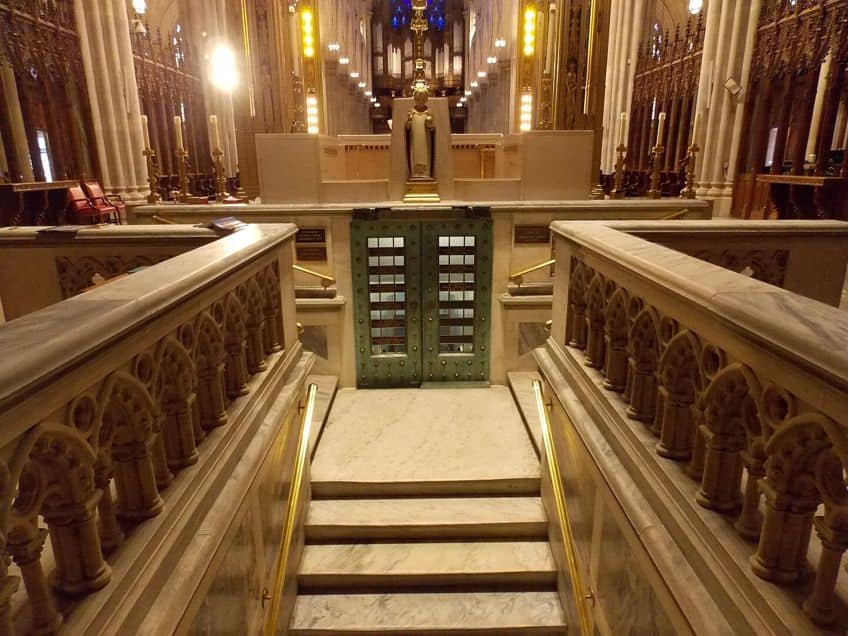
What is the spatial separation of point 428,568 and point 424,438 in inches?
44.9

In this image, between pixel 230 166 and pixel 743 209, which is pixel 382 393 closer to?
pixel 743 209

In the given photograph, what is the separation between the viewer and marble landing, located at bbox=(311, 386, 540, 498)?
3.77m

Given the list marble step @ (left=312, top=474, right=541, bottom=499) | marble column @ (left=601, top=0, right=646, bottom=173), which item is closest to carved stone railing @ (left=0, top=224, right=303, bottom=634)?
marble step @ (left=312, top=474, right=541, bottom=499)

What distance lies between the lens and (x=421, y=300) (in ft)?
16.8

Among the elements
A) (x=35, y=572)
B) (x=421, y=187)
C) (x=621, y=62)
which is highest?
(x=621, y=62)

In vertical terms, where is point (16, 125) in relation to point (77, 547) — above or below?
above

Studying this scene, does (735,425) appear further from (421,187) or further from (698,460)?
(421,187)

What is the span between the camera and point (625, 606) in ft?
6.80

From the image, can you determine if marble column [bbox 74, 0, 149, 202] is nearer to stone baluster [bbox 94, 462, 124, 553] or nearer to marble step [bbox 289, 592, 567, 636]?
marble step [bbox 289, 592, 567, 636]

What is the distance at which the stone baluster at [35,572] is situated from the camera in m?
1.07

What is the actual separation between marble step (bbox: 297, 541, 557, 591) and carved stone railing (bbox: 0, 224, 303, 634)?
1.52 m

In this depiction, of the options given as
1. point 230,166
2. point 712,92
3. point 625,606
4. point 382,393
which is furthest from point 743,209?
point 230,166

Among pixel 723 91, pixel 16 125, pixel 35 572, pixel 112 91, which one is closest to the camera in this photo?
pixel 35 572

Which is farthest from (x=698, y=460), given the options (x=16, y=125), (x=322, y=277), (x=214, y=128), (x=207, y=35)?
(x=207, y=35)
